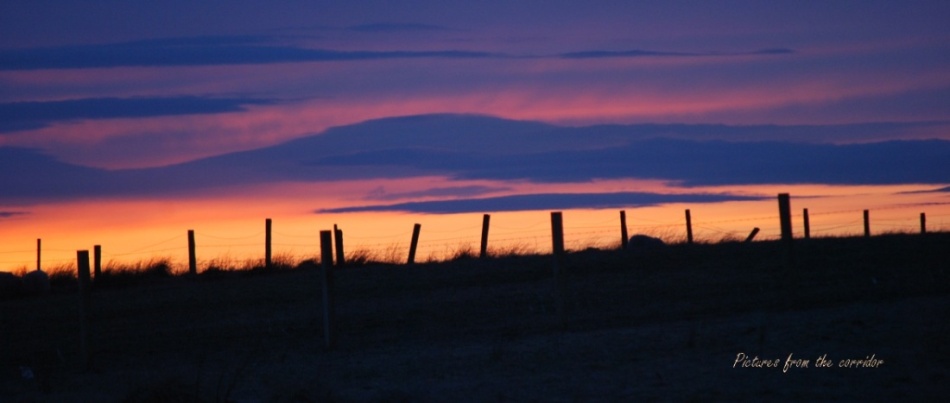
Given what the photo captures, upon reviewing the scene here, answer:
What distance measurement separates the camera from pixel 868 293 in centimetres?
1697

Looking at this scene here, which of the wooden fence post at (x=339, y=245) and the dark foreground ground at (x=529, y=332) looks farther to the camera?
the wooden fence post at (x=339, y=245)

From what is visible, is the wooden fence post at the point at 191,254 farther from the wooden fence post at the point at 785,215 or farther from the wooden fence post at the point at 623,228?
the wooden fence post at the point at 785,215

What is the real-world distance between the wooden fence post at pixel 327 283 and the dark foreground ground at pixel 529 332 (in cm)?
41

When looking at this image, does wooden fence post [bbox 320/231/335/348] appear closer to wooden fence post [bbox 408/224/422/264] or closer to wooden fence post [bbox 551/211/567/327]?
wooden fence post [bbox 551/211/567/327]

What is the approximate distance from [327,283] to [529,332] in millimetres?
3050

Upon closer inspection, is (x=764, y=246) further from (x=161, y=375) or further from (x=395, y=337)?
(x=161, y=375)

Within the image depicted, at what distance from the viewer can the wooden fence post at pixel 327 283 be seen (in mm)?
15047

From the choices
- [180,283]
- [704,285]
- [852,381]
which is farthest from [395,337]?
[180,283]

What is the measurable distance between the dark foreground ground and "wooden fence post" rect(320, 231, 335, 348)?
0.41m

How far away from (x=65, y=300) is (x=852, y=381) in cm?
2055

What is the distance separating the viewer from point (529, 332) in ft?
50.1

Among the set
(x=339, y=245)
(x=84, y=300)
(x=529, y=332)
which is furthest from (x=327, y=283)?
(x=339, y=245)

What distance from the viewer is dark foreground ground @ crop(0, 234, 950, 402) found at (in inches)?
409

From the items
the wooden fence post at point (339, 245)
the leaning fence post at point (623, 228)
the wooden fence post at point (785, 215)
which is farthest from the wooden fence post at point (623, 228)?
the wooden fence post at point (785, 215)
